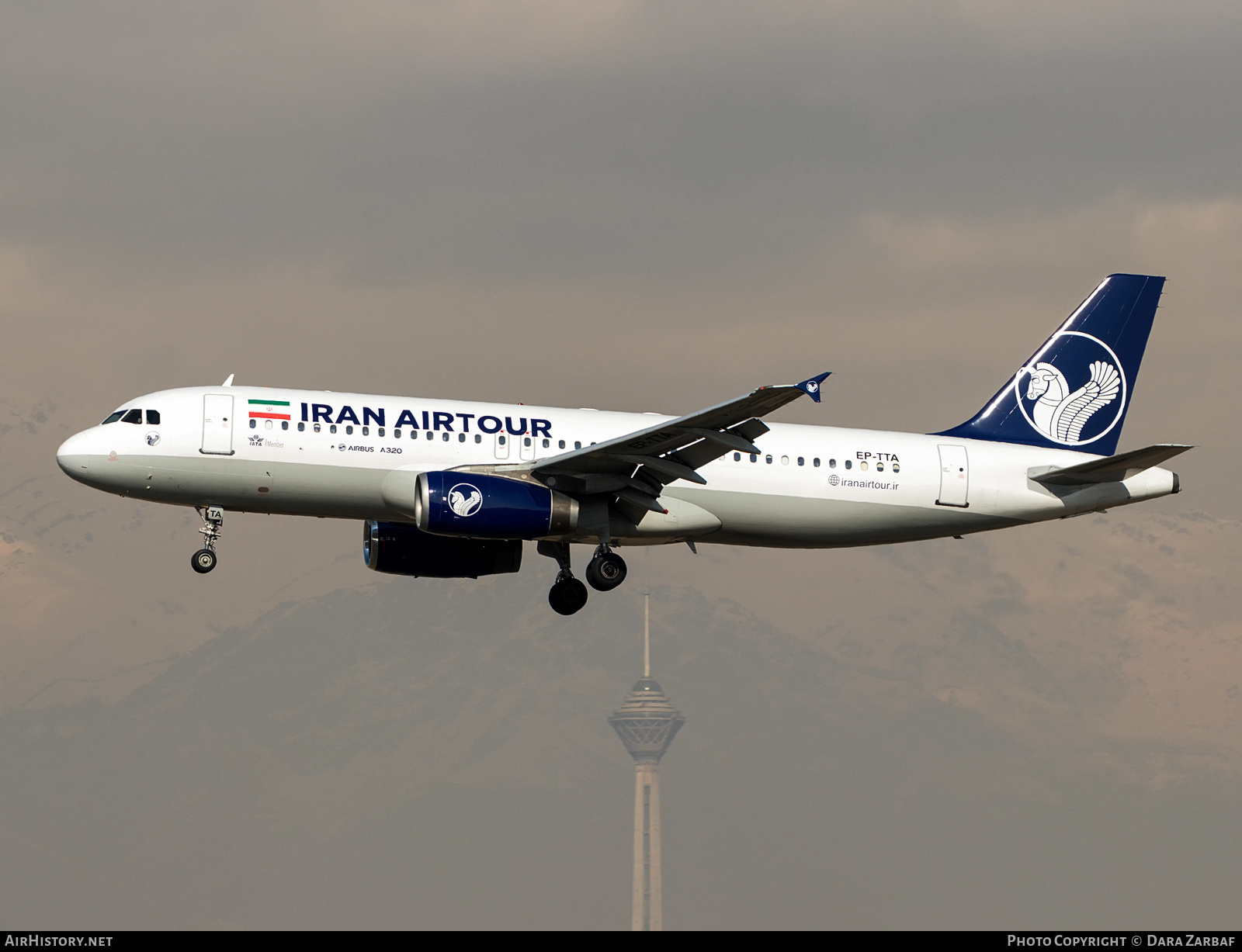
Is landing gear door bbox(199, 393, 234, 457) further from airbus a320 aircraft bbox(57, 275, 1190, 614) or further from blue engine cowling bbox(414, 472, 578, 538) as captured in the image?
blue engine cowling bbox(414, 472, 578, 538)

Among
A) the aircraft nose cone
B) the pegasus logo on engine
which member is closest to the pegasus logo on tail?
the pegasus logo on engine

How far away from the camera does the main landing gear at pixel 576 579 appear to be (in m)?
46.0

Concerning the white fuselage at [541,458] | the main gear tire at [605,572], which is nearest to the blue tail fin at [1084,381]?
the white fuselage at [541,458]

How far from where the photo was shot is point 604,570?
151 ft

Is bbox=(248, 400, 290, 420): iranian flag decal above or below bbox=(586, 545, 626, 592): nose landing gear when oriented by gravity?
above

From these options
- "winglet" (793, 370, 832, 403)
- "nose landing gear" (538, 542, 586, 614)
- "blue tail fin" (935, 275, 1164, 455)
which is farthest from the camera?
"blue tail fin" (935, 275, 1164, 455)

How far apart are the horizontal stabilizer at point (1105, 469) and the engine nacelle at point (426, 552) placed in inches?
596

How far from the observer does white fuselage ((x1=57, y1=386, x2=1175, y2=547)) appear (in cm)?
4328

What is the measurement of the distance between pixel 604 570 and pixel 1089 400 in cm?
1673

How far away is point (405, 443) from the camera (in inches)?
1730

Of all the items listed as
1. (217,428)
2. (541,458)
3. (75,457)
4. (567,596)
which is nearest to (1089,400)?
(567,596)

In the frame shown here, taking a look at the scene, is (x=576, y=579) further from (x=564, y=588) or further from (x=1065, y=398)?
(x=1065, y=398)
